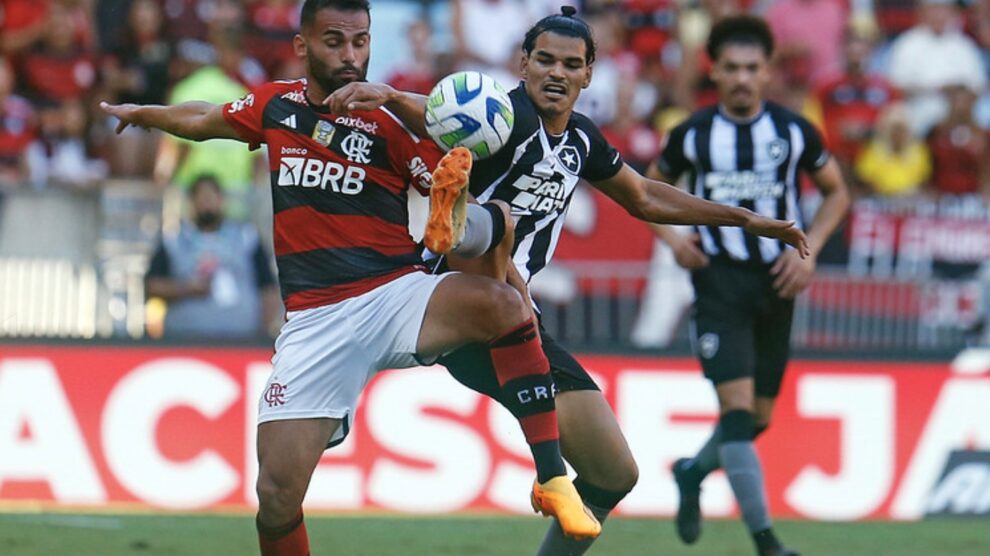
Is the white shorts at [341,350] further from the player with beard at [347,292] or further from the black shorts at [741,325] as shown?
the black shorts at [741,325]

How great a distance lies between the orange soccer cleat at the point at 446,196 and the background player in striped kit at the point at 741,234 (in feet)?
9.59

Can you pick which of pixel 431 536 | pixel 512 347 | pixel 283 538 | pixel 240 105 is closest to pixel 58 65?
pixel 431 536

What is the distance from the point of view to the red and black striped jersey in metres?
6.23

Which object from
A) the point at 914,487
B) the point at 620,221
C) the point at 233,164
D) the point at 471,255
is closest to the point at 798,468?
the point at 914,487

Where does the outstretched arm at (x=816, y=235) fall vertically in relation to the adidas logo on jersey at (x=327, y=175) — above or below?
below

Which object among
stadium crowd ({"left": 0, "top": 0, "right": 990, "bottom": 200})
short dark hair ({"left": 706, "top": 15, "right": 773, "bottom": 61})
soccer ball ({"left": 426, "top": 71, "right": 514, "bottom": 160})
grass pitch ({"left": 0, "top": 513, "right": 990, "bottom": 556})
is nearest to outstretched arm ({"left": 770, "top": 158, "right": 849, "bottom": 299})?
short dark hair ({"left": 706, "top": 15, "right": 773, "bottom": 61})

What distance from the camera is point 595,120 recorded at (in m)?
14.1

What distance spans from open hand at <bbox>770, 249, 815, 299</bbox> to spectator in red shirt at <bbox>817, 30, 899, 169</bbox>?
6480 mm

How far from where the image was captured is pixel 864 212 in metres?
13.0

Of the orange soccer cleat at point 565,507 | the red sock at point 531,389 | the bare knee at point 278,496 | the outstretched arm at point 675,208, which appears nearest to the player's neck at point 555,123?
the outstretched arm at point 675,208

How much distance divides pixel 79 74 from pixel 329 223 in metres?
7.73

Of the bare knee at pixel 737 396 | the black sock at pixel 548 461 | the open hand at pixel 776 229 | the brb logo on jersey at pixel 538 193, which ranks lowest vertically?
the bare knee at pixel 737 396

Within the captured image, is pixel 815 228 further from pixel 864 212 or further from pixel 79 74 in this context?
pixel 79 74

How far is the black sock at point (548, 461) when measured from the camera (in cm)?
614
